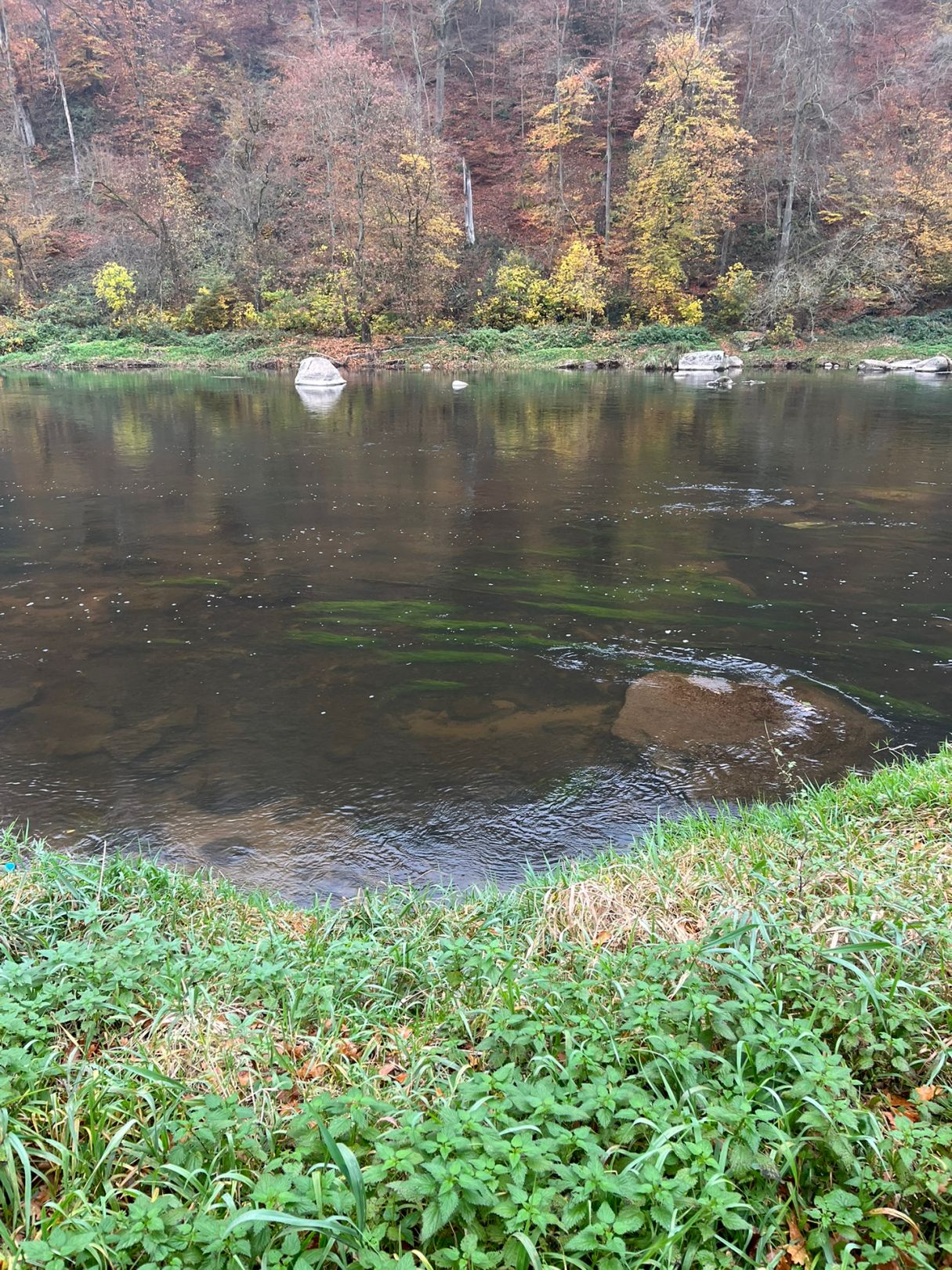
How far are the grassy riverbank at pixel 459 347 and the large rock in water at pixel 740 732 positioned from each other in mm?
30754

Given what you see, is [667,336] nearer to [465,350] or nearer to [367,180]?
[465,350]

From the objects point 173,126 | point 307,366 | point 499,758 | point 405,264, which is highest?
point 173,126

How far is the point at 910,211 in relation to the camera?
3703 centimetres

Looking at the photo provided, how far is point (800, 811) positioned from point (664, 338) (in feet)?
118

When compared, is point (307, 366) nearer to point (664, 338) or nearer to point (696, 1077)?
point (664, 338)

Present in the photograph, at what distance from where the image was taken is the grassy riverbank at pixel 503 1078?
5.97 feet

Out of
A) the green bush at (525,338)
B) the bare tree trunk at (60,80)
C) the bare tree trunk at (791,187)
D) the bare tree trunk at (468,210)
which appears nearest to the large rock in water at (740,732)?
the green bush at (525,338)

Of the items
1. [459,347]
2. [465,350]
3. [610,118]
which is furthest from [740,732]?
[610,118]

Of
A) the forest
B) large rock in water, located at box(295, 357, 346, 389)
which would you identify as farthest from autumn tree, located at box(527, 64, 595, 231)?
large rock in water, located at box(295, 357, 346, 389)

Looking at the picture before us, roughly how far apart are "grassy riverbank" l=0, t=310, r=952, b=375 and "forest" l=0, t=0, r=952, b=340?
3.73 ft

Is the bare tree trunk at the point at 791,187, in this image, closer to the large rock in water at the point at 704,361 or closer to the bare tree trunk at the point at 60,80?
the large rock in water at the point at 704,361

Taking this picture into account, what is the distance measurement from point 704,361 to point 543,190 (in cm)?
1705

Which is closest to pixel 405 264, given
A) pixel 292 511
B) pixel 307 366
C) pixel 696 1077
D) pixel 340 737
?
pixel 307 366

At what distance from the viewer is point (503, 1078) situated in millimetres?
2180
